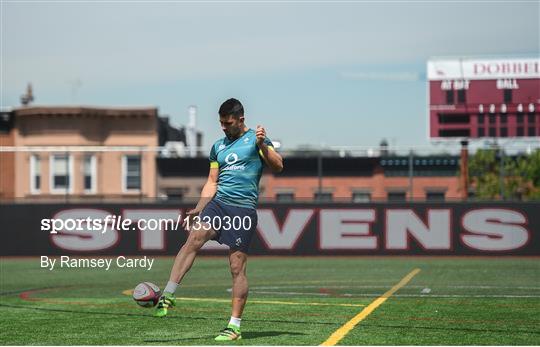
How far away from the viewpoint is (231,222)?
9.40 m

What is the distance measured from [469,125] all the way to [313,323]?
3112 centimetres

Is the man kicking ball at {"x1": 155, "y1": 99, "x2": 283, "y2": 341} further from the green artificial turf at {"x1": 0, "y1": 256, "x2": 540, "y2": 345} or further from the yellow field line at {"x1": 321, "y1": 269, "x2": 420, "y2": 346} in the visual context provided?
the yellow field line at {"x1": 321, "y1": 269, "x2": 420, "y2": 346}

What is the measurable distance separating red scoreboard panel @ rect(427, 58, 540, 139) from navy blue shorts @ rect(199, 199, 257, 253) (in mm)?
32398

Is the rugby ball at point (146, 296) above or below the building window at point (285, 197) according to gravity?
below

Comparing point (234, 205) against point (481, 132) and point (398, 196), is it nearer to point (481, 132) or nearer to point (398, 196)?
point (398, 196)

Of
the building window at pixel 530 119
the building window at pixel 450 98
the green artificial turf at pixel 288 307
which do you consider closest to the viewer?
the green artificial turf at pixel 288 307

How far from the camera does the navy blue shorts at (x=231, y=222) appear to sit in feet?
30.6

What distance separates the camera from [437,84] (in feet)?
140

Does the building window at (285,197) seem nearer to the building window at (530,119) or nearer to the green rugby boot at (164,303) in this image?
the building window at (530,119)

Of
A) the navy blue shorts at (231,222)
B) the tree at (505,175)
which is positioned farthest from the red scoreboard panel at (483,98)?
the navy blue shorts at (231,222)

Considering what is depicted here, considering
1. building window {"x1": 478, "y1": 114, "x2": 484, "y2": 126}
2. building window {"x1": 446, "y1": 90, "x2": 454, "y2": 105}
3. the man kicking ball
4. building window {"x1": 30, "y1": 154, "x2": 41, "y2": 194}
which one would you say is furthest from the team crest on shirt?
building window {"x1": 30, "y1": 154, "x2": 41, "y2": 194}

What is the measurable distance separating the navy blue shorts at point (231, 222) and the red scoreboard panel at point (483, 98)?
32.4 m

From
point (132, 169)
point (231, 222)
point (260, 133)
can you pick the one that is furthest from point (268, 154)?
point (132, 169)

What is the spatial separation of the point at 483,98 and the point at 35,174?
2062 centimetres
